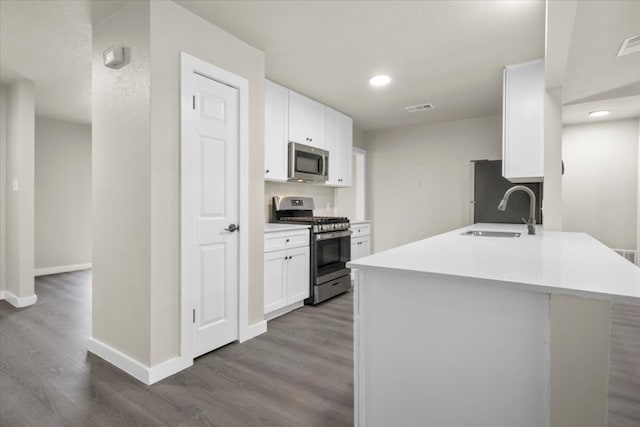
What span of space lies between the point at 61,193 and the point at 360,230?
472 cm

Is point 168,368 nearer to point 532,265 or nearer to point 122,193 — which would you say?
point 122,193

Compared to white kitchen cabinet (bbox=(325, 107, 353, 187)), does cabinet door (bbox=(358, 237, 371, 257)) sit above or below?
below

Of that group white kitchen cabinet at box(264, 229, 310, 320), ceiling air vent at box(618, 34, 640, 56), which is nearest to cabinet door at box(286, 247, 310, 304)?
white kitchen cabinet at box(264, 229, 310, 320)

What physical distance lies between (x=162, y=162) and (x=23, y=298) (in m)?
2.94

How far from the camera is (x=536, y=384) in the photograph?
1.08 metres

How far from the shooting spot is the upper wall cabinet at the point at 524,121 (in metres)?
2.94

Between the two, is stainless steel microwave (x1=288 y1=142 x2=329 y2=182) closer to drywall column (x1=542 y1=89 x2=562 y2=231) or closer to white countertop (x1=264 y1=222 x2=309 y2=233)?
white countertop (x1=264 y1=222 x2=309 y2=233)

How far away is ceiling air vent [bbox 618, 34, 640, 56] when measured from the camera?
2.23 meters

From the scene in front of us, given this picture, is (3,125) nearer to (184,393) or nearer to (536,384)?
(184,393)

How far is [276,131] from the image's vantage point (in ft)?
11.5

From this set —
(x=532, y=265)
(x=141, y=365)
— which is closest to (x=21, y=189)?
(x=141, y=365)

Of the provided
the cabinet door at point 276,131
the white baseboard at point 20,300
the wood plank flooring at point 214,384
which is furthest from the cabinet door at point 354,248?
the white baseboard at point 20,300

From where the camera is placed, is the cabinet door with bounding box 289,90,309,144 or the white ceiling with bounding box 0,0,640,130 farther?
the cabinet door with bounding box 289,90,309,144

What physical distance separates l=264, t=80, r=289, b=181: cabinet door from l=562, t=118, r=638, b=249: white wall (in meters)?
4.20
